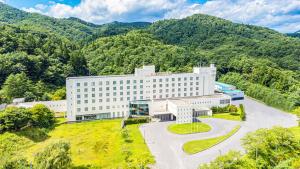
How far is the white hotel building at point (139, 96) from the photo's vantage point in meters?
52.2

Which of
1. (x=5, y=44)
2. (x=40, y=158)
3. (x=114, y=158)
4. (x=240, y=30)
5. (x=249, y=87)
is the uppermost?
(x=240, y=30)

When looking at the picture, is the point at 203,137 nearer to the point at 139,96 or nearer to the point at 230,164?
the point at 230,164

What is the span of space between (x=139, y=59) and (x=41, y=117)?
60.6 metres

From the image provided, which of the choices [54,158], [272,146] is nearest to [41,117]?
[54,158]

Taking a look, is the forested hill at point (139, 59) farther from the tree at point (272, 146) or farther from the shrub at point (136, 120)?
the tree at point (272, 146)

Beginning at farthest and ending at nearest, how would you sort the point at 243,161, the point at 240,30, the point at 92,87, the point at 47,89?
1. the point at 240,30
2. the point at 47,89
3. the point at 92,87
4. the point at 243,161

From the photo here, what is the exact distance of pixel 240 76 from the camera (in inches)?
3339

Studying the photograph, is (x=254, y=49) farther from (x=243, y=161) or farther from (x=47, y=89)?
(x=243, y=161)

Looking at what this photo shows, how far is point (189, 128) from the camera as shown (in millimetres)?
46000

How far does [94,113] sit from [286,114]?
46.0 m

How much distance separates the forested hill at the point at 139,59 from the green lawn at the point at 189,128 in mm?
26957

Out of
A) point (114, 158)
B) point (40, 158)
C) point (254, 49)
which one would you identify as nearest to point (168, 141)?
point (114, 158)

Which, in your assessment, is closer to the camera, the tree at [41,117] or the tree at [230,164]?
the tree at [230,164]

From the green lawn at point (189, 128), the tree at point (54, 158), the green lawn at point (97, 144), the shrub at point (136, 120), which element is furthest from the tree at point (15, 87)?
the green lawn at point (189, 128)
